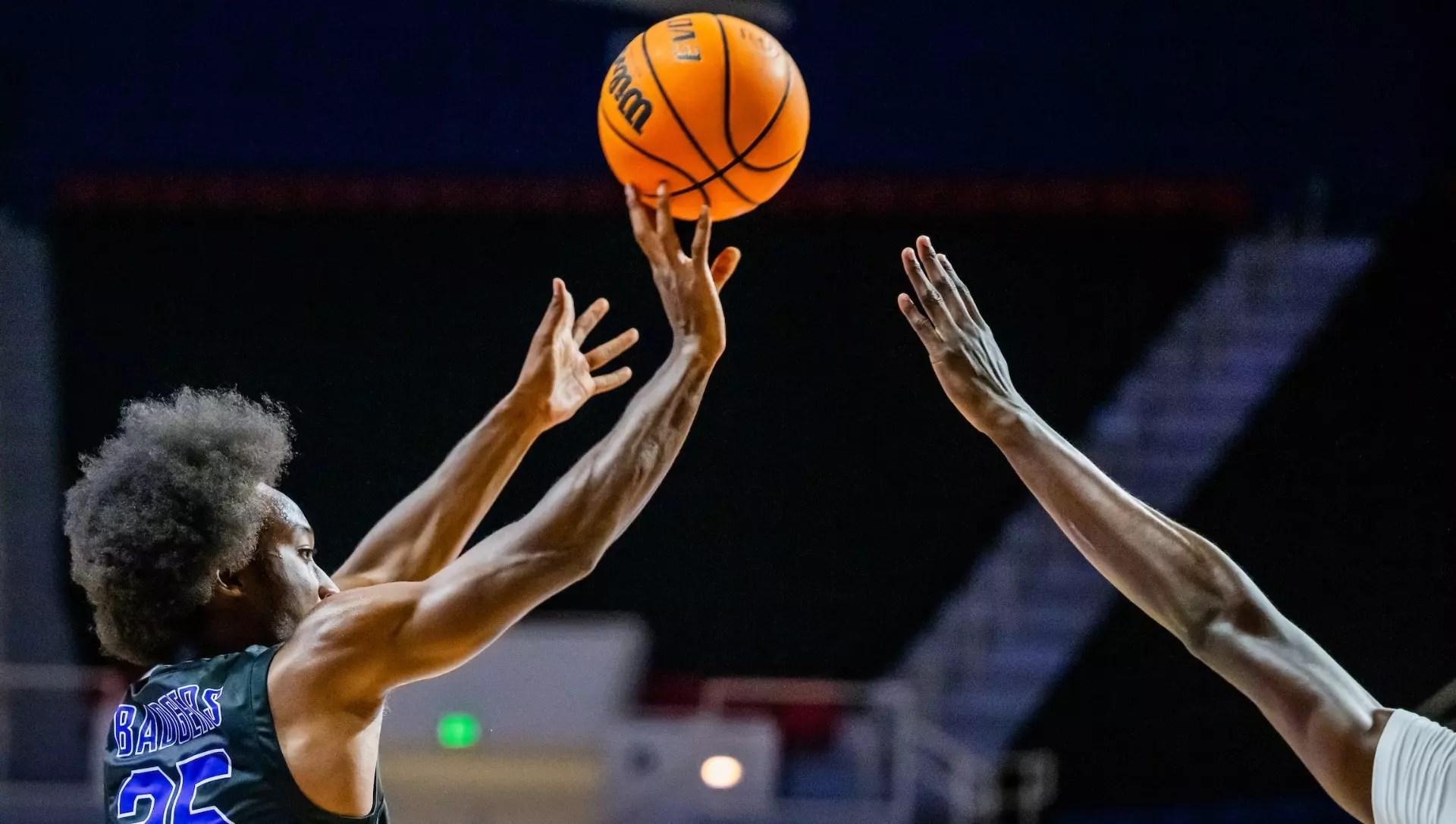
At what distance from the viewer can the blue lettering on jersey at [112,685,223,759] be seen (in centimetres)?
228

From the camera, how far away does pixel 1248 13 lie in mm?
9523

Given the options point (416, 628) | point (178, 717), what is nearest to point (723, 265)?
point (416, 628)

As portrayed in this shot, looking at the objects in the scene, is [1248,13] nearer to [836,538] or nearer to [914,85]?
[914,85]

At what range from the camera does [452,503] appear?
3.08 meters

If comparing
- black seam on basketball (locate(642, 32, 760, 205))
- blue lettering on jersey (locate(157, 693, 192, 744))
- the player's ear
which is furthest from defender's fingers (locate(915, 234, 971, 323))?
blue lettering on jersey (locate(157, 693, 192, 744))

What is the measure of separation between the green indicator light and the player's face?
4.95 m

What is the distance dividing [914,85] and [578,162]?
2.09 m

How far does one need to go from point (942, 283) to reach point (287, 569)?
1.16 metres

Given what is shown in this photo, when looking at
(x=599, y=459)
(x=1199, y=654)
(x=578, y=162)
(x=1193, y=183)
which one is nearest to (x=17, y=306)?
(x=578, y=162)

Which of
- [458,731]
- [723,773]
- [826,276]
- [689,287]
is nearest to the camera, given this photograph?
[689,287]

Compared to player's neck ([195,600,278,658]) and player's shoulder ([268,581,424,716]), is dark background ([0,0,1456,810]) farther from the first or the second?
player's shoulder ([268,581,424,716])

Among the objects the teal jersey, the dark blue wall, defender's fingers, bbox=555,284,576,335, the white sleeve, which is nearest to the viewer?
the white sleeve

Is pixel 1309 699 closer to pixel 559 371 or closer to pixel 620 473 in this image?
pixel 620 473

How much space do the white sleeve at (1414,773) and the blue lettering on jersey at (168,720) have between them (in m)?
1.54
